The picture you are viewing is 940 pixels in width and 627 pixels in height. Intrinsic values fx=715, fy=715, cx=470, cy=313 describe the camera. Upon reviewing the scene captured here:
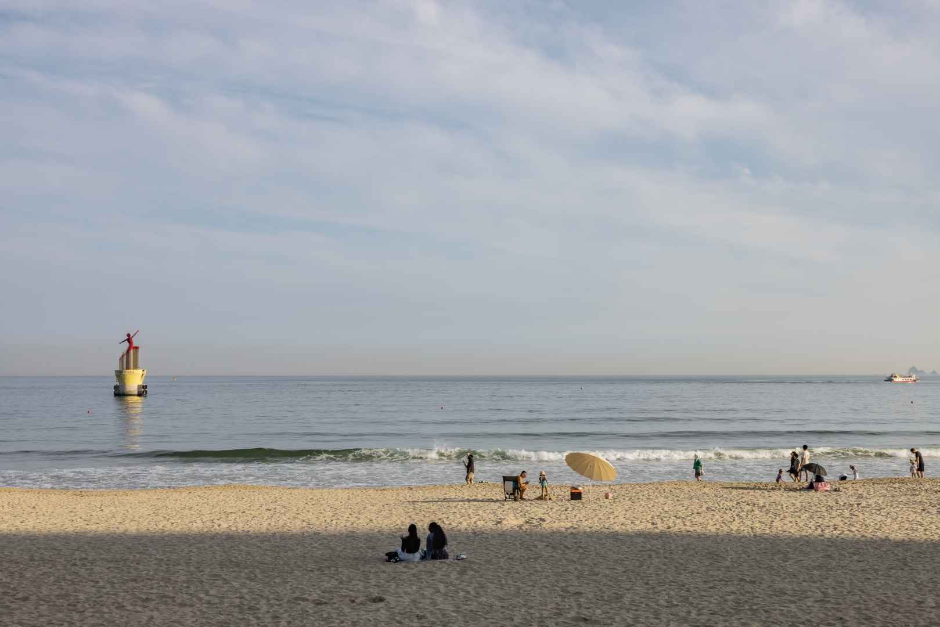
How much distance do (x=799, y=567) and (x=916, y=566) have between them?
2097 millimetres

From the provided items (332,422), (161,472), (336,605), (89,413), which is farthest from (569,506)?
(89,413)

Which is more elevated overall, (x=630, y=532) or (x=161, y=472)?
(x=630, y=532)

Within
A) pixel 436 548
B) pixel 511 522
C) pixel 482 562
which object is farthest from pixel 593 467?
pixel 436 548

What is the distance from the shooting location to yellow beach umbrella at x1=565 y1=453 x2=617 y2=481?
22656 millimetres

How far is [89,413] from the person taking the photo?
76.2 meters

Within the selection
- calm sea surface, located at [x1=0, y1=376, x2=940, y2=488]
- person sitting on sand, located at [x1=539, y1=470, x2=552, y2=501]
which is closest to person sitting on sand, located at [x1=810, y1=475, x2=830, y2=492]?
calm sea surface, located at [x1=0, y1=376, x2=940, y2=488]

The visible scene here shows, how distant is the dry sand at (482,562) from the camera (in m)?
10.2

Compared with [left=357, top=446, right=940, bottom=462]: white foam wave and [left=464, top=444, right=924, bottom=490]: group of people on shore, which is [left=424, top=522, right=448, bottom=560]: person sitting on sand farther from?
[left=357, top=446, right=940, bottom=462]: white foam wave

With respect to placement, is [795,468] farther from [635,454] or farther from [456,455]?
[456,455]

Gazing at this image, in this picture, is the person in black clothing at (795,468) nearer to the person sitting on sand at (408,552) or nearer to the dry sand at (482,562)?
the dry sand at (482,562)

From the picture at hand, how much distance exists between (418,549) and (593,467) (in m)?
10.3

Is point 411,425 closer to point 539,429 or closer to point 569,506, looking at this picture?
point 539,429

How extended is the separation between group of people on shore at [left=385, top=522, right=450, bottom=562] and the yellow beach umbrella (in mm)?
9600

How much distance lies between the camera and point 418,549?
1379 centimetres
